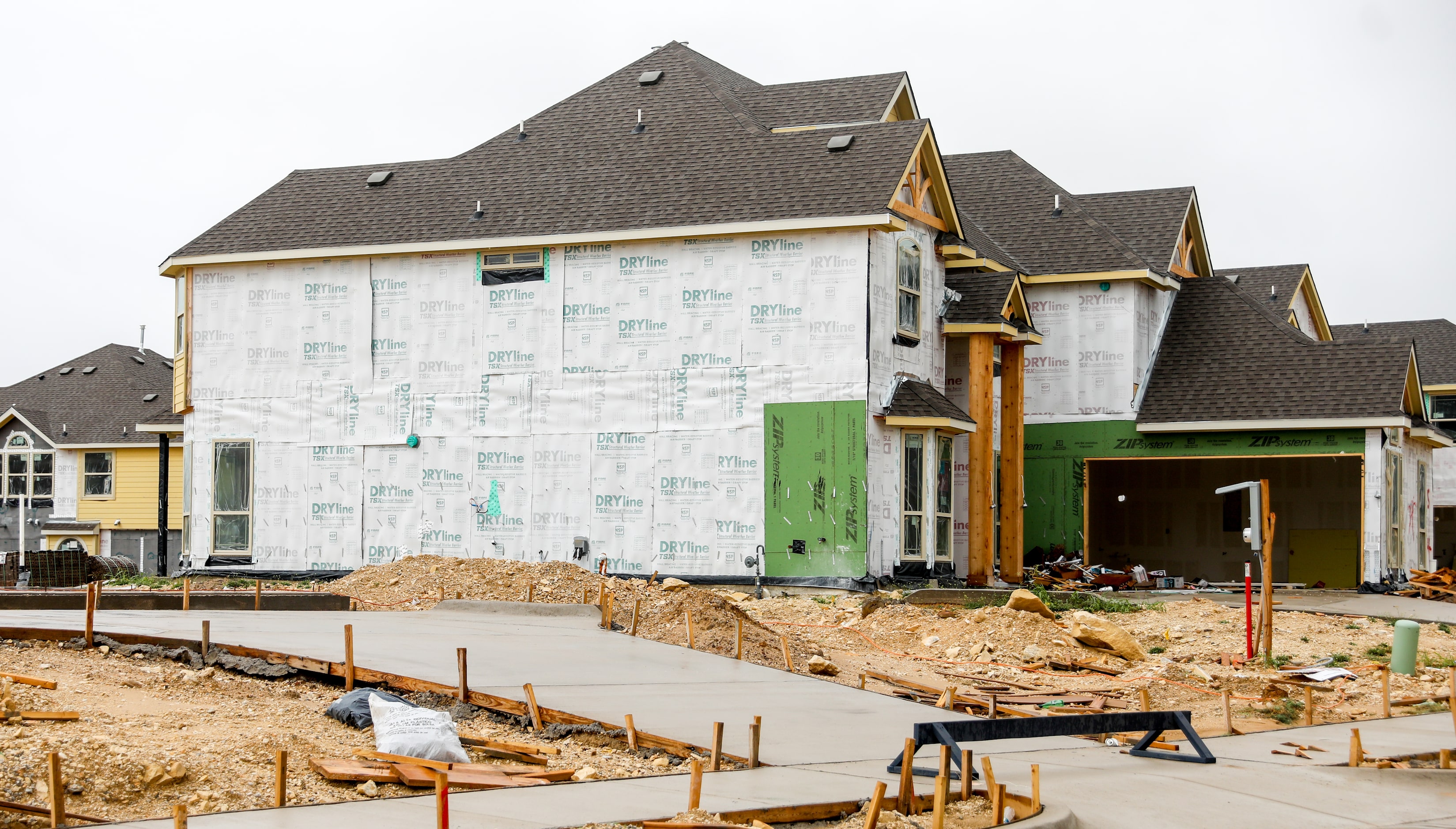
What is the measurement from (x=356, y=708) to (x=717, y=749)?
3.30m

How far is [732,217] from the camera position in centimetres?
2523

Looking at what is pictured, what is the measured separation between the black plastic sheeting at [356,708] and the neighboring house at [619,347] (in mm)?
13785

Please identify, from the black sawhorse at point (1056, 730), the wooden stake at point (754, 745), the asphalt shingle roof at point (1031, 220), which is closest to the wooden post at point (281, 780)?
the wooden stake at point (754, 745)

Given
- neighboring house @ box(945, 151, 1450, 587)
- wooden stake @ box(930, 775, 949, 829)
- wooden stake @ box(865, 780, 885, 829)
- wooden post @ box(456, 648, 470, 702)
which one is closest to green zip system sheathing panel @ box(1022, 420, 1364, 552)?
neighboring house @ box(945, 151, 1450, 587)

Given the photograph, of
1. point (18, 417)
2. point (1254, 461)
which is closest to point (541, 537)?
point (1254, 461)

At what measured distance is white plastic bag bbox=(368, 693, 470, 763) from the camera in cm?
945

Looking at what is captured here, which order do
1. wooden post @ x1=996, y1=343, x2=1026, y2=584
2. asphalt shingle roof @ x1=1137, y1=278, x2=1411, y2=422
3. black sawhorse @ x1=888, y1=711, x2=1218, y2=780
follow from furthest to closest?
wooden post @ x1=996, y1=343, x2=1026, y2=584 → asphalt shingle roof @ x1=1137, y1=278, x2=1411, y2=422 → black sawhorse @ x1=888, y1=711, x2=1218, y2=780

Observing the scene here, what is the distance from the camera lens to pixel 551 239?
26.4 metres

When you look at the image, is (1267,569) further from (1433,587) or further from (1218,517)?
(1218,517)

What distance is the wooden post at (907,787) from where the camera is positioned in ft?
28.0

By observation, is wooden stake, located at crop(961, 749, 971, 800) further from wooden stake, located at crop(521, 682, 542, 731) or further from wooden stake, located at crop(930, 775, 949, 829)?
wooden stake, located at crop(521, 682, 542, 731)

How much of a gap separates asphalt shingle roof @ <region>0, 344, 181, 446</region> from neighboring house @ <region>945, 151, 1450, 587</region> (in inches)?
1056

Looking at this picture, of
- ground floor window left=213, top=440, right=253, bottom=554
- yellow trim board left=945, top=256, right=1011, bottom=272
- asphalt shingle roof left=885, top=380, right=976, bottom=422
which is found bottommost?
ground floor window left=213, top=440, right=253, bottom=554

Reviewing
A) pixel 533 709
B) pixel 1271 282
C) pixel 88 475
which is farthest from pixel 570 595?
pixel 88 475
